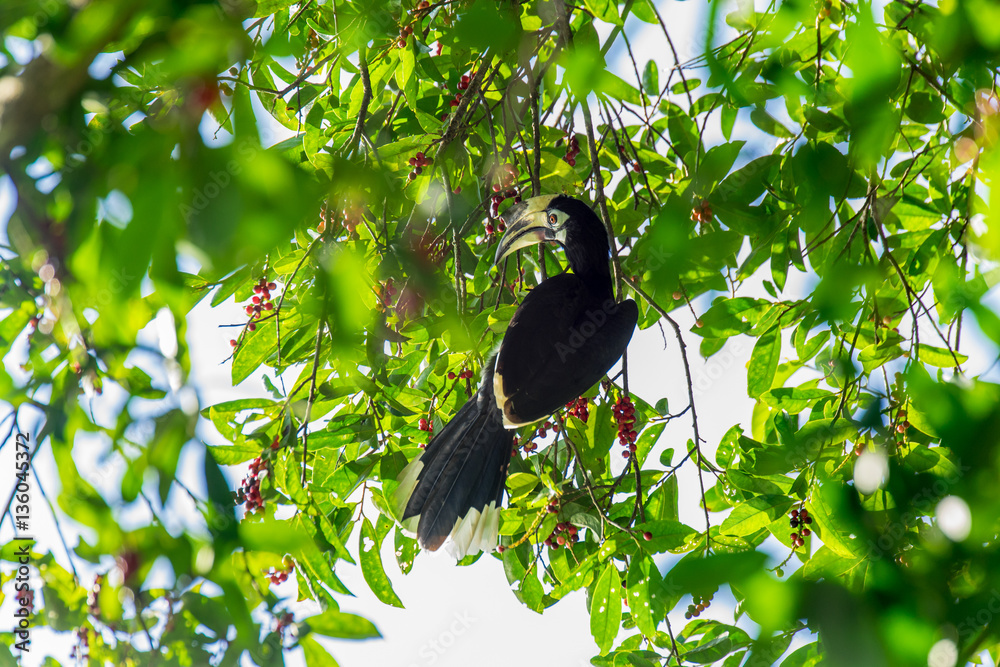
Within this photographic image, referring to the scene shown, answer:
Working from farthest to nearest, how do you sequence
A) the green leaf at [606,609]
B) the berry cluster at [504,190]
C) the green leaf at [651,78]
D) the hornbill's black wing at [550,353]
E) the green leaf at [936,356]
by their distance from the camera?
the green leaf at [651,78] → the berry cluster at [504,190] → the hornbill's black wing at [550,353] → the green leaf at [936,356] → the green leaf at [606,609]

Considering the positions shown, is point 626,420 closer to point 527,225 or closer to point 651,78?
point 527,225

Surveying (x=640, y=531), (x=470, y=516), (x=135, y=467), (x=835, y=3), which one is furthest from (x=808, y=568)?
(x=835, y=3)

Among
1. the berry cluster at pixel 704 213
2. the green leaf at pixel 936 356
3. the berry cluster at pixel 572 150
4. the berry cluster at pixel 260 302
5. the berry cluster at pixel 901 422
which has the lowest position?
the berry cluster at pixel 901 422

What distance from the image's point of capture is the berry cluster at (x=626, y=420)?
222 centimetres

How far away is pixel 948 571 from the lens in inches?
33.2

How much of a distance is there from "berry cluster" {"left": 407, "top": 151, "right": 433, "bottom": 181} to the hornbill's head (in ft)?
1.08

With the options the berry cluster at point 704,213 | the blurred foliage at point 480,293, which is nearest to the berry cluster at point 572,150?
the blurred foliage at point 480,293

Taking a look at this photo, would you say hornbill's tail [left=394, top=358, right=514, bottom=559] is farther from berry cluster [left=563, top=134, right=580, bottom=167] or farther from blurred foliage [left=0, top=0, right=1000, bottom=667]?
berry cluster [left=563, top=134, right=580, bottom=167]

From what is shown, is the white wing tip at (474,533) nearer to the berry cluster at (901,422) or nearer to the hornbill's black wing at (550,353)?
the hornbill's black wing at (550,353)

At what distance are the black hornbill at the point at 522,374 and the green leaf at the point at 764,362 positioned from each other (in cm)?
40

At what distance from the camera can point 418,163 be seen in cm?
230

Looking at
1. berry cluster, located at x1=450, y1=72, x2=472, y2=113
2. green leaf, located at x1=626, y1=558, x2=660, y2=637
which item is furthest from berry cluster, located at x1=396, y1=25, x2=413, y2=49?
green leaf, located at x1=626, y1=558, x2=660, y2=637

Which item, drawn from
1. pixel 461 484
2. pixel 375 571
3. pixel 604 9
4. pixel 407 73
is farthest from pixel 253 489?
pixel 604 9

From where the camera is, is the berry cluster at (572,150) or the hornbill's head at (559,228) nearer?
the hornbill's head at (559,228)
